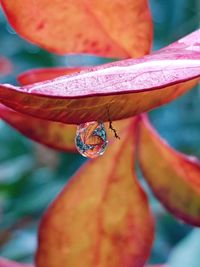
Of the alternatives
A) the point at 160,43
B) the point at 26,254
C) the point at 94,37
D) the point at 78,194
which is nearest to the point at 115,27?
the point at 94,37

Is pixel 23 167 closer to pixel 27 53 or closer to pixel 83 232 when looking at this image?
pixel 27 53

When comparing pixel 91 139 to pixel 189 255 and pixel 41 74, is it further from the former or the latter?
pixel 189 255

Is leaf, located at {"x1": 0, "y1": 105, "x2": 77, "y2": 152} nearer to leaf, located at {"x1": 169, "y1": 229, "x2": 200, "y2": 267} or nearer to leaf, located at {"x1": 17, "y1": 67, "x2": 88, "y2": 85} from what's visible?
leaf, located at {"x1": 17, "y1": 67, "x2": 88, "y2": 85}

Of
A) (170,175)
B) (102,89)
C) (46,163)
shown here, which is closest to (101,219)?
(170,175)

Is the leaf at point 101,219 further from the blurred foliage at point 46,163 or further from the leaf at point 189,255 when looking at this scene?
the blurred foliage at point 46,163

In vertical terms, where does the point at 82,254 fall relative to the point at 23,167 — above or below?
above
